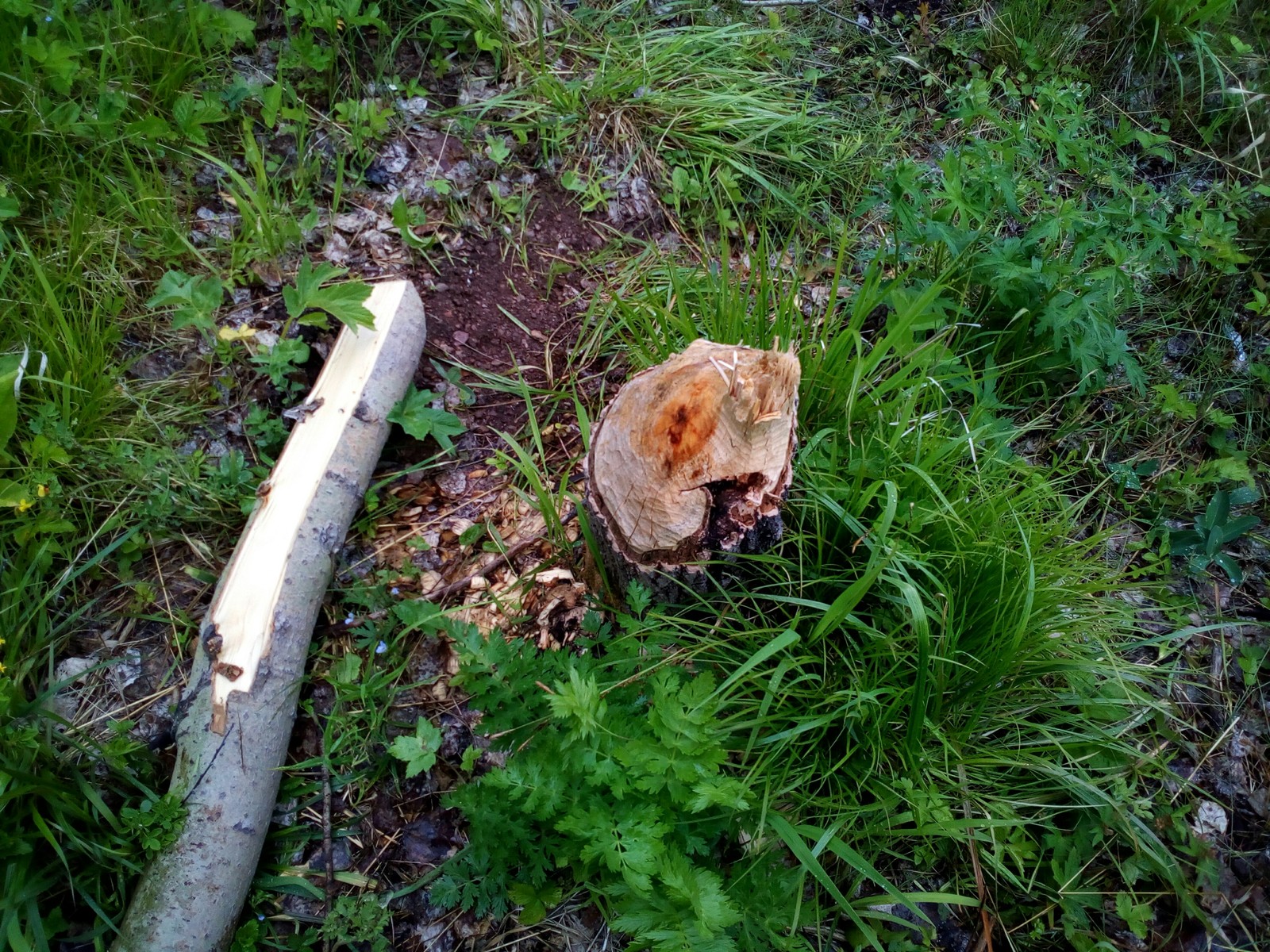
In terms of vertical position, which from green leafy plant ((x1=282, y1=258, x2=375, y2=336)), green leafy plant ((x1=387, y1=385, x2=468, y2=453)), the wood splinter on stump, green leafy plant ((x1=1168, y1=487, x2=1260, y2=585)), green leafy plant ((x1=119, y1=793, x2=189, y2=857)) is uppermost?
green leafy plant ((x1=282, y1=258, x2=375, y2=336))

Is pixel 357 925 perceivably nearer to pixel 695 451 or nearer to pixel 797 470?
pixel 695 451

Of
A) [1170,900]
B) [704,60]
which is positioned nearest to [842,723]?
[1170,900]

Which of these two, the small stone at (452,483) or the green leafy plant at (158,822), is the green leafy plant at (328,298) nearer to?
the small stone at (452,483)

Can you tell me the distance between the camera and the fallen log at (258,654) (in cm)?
178

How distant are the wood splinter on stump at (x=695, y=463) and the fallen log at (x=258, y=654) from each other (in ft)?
2.75

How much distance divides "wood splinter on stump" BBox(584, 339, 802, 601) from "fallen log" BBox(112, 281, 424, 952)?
0.84 metres

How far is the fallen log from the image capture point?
5.84 feet

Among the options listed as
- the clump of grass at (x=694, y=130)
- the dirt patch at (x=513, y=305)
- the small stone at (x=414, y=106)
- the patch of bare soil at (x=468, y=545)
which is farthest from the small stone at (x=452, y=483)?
the small stone at (x=414, y=106)

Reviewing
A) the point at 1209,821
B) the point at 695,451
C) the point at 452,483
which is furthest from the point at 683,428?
the point at 1209,821

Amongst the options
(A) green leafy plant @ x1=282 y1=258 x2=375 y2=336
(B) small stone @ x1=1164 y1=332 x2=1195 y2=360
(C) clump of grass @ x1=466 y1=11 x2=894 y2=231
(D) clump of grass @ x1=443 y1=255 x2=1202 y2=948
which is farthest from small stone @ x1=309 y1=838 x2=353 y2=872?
(B) small stone @ x1=1164 y1=332 x2=1195 y2=360

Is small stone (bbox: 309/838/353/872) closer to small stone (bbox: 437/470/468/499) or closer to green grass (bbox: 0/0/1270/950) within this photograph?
green grass (bbox: 0/0/1270/950)

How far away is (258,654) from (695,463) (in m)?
1.22

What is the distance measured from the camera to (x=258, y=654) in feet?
6.40

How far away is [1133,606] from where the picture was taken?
2230 millimetres
